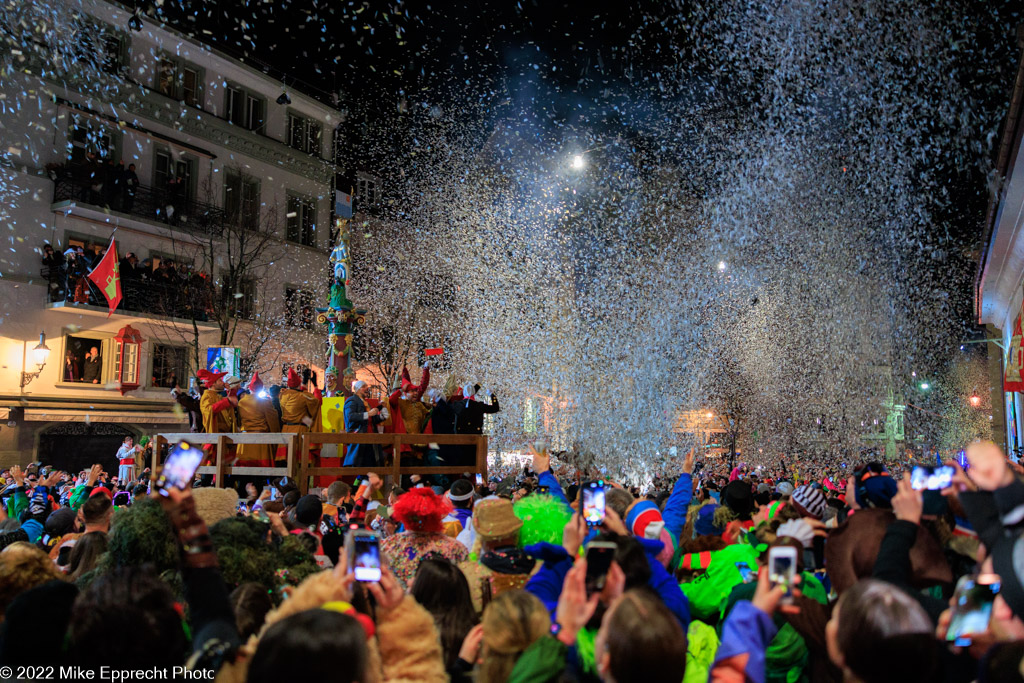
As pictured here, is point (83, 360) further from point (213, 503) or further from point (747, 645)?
point (747, 645)

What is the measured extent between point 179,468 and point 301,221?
106 ft

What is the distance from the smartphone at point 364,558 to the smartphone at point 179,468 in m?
0.59

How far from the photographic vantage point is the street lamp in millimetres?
22016

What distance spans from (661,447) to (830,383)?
17.5m

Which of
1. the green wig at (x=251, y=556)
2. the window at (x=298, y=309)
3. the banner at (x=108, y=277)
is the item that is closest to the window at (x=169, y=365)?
the window at (x=298, y=309)

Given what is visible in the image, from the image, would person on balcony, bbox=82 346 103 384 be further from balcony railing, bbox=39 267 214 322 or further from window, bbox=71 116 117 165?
window, bbox=71 116 117 165

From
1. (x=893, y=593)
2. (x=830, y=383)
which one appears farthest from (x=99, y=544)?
(x=830, y=383)

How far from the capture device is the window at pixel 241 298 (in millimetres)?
28828

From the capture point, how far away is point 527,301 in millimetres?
29109

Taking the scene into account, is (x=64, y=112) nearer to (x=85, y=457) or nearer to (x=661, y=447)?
(x=85, y=457)

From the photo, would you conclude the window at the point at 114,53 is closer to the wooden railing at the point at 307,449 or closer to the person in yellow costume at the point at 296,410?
the wooden railing at the point at 307,449

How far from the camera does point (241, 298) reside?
29.7 meters

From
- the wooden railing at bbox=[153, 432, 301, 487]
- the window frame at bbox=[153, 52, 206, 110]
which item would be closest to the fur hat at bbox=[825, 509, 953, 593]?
the wooden railing at bbox=[153, 432, 301, 487]

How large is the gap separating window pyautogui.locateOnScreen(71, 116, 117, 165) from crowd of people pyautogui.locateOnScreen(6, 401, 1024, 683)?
952 inches
